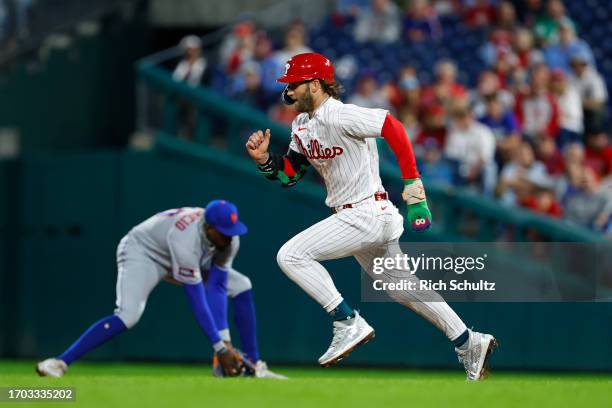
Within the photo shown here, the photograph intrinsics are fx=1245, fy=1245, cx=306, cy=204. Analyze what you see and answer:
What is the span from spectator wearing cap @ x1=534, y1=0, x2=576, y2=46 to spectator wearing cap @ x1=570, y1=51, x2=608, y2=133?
59 centimetres

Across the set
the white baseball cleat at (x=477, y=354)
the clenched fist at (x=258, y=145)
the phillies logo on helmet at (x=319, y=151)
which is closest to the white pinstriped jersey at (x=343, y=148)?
the phillies logo on helmet at (x=319, y=151)

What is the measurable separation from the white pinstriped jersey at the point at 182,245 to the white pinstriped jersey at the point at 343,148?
148cm

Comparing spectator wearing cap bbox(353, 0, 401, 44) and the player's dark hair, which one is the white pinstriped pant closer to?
the player's dark hair

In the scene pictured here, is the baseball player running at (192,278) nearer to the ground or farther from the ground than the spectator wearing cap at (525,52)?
nearer to the ground

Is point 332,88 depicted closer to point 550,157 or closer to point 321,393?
point 321,393

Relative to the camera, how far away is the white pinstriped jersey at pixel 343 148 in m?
7.28

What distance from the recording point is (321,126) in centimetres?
740

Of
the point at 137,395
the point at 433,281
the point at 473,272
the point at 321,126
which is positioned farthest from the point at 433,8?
the point at 137,395

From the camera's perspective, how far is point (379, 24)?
14320mm

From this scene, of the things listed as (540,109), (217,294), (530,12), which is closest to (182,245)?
(217,294)

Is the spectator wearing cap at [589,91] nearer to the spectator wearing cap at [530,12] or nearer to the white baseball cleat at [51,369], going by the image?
the spectator wearing cap at [530,12]

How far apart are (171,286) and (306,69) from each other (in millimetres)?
5316

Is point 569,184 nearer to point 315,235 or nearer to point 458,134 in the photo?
point 458,134

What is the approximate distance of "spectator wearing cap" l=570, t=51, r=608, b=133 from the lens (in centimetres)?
1307
